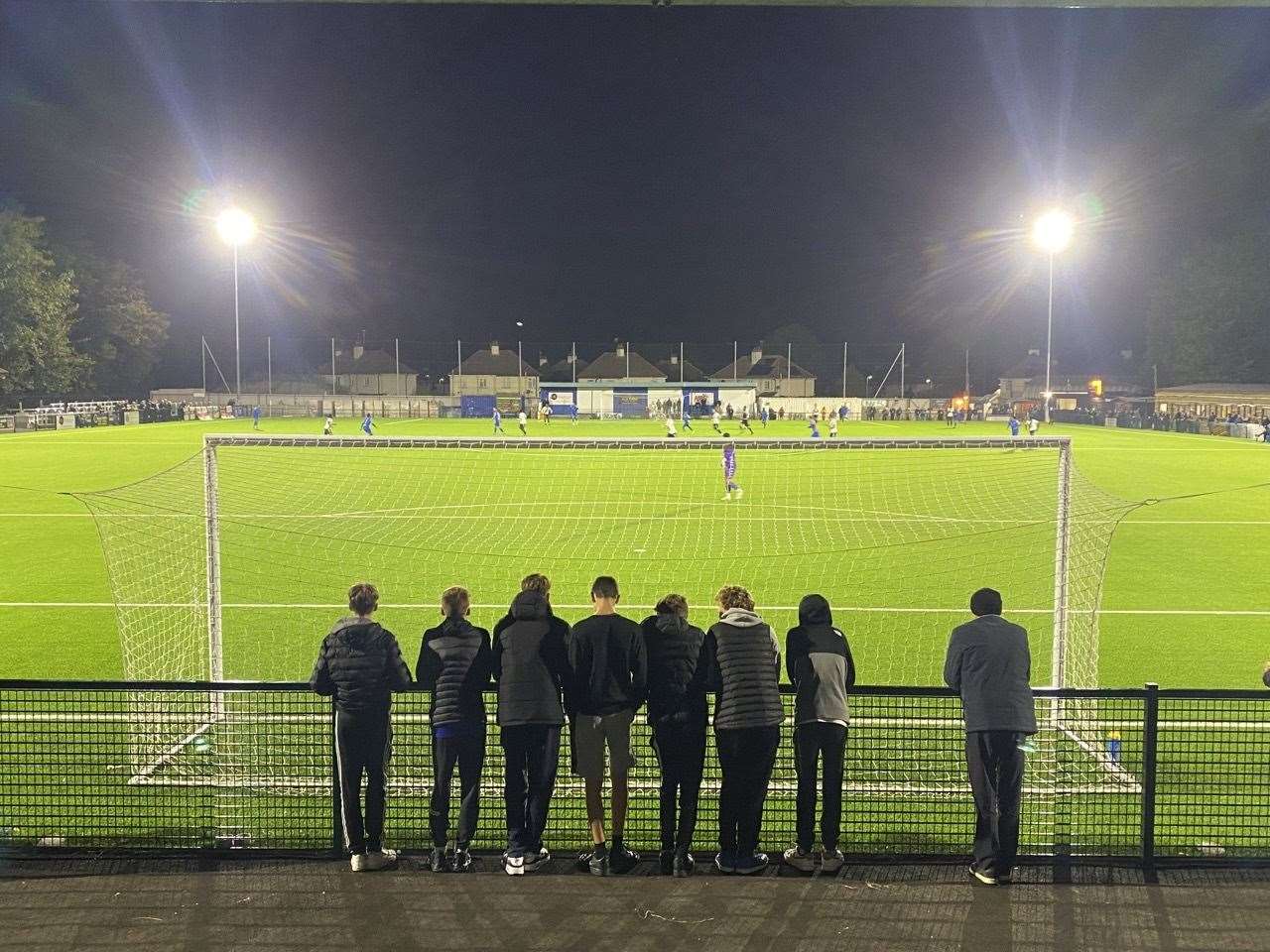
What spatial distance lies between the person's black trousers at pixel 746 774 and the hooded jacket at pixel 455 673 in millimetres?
1273

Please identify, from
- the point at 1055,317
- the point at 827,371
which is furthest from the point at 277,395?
the point at 1055,317

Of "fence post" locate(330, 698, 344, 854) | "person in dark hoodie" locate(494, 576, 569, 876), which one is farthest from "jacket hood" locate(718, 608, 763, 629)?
"fence post" locate(330, 698, 344, 854)

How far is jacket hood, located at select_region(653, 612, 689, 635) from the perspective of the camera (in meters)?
5.38

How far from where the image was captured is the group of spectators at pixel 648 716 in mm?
5273

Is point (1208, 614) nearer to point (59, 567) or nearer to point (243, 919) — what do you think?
point (243, 919)

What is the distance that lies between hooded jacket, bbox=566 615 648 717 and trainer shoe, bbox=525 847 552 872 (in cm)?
82

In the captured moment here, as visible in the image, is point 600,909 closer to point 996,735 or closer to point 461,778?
point 461,778

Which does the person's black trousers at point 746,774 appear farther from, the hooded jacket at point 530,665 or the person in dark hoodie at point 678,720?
the hooded jacket at point 530,665

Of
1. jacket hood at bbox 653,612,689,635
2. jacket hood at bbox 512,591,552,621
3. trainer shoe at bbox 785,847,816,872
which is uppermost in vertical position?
jacket hood at bbox 512,591,552,621

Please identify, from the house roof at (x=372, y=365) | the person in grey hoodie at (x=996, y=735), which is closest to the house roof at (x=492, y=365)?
the house roof at (x=372, y=365)

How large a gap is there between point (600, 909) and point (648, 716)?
957 mm

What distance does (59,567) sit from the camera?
15.9 m

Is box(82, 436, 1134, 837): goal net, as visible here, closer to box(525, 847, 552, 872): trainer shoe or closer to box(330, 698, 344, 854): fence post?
box(330, 698, 344, 854): fence post

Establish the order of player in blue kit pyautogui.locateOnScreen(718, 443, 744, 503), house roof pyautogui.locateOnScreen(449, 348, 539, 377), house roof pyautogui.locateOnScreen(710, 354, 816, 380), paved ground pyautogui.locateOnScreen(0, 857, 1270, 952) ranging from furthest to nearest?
house roof pyautogui.locateOnScreen(710, 354, 816, 380) < house roof pyautogui.locateOnScreen(449, 348, 539, 377) < player in blue kit pyautogui.locateOnScreen(718, 443, 744, 503) < paved ground pyautogui.locateOnScreen(0, 857, 1270, 952)
